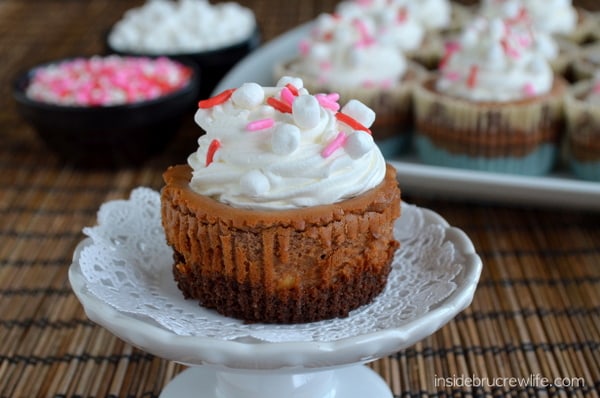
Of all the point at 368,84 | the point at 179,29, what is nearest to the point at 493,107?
the point at 368,84

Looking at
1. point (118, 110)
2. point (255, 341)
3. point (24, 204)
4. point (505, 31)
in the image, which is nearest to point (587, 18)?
point (505, 31)

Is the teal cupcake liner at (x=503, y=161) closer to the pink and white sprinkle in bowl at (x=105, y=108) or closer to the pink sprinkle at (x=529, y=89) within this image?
the pink sprinkle at (x=529, y=89)

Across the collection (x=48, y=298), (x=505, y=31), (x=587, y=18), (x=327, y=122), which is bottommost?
(x=587, y=18)

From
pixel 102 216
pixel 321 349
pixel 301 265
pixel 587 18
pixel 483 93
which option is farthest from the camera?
pixel 587 18

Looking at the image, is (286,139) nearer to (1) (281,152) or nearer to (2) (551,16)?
(1) (281,152)

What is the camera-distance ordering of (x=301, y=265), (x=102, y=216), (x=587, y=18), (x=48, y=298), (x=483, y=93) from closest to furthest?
(x=301, y=265) → (x=102, y=216) → (x=48, y=298) → (x=483, y=93) → (x=587, y=18)

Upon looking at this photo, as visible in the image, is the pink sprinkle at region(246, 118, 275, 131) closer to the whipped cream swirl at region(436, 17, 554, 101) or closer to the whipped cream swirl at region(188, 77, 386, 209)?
the whipped cream swirl at region(188, 77, 386, 209)

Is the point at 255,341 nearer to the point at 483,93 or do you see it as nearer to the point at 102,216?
the point at 102,216

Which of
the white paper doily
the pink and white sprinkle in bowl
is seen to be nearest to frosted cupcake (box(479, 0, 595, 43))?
the pink and white sprinkle in bowl
